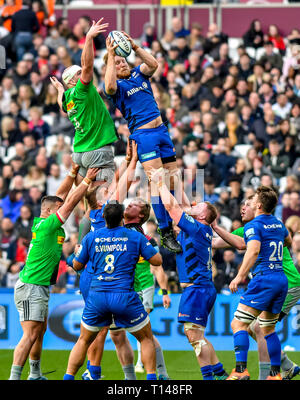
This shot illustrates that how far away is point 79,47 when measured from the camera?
68.8 ft

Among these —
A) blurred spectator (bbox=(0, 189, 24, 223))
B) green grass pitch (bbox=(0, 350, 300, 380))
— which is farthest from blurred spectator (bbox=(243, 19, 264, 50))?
green grass pitch (bbox=(0, 350, 300, 380))

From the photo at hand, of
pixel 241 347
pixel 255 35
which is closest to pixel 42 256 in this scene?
pixel 241 347

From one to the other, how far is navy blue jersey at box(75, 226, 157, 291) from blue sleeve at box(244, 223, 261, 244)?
126 cm

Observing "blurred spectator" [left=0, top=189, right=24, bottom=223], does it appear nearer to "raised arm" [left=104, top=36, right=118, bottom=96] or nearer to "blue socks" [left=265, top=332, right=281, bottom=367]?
"raised arm" [left=104, top=36, right=118, bottom=96]

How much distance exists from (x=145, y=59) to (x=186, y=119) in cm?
851

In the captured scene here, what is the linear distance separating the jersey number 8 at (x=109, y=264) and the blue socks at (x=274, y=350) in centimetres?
231

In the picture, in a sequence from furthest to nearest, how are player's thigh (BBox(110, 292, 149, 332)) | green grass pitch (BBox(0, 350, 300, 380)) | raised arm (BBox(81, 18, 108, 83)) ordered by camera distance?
green grass pitch (BBox(0, 350, 300, 380)) < raised arm (BBox(81, 18, 108, 83)) < player's thigh (BBox(110, 292, 149, 332))

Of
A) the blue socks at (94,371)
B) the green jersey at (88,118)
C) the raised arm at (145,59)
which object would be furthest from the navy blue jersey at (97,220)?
the raised arm at (145,59)

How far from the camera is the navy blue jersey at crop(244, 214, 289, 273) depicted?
10.4 meters

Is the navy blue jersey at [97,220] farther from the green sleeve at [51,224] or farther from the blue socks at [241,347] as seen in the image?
the blue socks at [241,347]

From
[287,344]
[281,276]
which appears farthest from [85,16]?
[281,276]

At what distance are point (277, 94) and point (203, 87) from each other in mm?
1772

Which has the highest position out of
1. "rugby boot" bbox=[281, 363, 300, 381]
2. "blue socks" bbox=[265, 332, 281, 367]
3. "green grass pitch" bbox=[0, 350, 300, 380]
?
"blue socks" bbox=[265, 332, 281, 367]

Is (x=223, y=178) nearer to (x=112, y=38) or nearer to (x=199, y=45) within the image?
(x=199, y=45)
